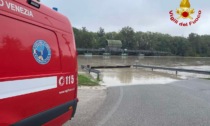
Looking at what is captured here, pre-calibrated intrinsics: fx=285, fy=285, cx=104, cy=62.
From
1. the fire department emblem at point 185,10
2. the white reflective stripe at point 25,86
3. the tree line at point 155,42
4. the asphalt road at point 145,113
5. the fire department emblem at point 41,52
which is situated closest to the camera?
the white reflective stripe at point 25,86

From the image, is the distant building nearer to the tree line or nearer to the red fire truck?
the tree line

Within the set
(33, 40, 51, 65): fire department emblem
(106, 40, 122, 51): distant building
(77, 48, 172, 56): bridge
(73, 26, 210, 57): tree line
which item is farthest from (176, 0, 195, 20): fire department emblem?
(73, 26, 210, 57): tree line

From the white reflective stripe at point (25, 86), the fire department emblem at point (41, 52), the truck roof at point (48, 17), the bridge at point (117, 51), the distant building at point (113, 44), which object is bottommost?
the bridge at point (117, 51)

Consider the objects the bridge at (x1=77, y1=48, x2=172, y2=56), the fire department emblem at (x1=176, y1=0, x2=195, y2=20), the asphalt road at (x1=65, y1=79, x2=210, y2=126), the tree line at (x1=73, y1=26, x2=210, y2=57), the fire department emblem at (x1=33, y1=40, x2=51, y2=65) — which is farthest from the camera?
the tree line at (x1=73, y1=26, x2=210, y2=57)

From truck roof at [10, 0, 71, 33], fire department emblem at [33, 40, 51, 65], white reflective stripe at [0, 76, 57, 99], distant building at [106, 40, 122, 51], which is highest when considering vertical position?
distant building at [106, 40, 122, 51]

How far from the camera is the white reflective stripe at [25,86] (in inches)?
136

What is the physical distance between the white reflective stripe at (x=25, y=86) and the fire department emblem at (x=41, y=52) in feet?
0.94

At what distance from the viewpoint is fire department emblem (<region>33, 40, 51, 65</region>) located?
4.20 m

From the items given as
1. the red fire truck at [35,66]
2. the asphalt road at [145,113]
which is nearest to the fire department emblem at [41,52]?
the red fire truck at [35,66]

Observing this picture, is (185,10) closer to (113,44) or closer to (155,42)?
(113,44)

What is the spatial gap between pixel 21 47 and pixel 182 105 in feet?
22.8

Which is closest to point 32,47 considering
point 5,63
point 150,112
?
point 5,63

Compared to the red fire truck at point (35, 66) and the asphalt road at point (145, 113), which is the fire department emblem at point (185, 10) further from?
the red fire truck at point (35, 66)

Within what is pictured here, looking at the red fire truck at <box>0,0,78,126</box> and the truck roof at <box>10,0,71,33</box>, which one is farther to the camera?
the truck roof at <box>10,0,71,33</box>
